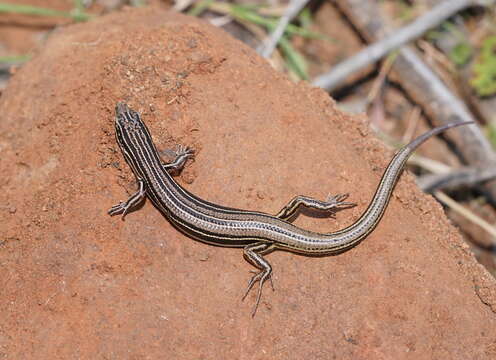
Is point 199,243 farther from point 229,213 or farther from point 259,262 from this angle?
point 259,262

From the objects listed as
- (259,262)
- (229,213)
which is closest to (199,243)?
(229,213)

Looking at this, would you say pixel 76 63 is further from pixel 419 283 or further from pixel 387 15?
pixel 387 15

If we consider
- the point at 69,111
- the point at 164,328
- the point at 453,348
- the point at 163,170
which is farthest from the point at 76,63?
the point at 453,348

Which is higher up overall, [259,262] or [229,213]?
[229,213]

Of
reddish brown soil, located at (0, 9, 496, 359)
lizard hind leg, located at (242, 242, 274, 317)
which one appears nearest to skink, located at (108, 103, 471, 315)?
lizard hind leg, located at (242, 242, 274, 317)

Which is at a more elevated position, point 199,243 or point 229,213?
point 229,213

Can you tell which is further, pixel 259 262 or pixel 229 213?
pixel 229 213

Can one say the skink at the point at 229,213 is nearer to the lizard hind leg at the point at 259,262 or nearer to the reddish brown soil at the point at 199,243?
the lizard hind leg at the point at 259,262

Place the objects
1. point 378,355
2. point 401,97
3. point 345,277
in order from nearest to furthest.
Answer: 1. point 378,355
2. point 345,277
3. point 401,97
